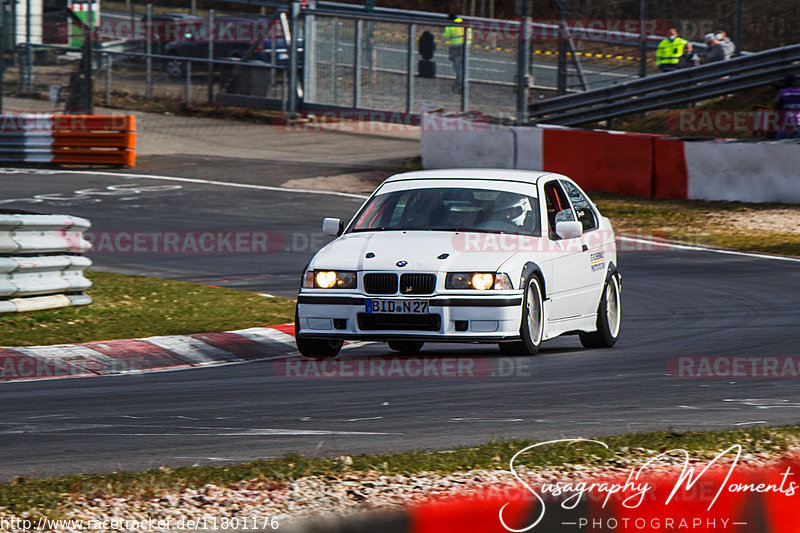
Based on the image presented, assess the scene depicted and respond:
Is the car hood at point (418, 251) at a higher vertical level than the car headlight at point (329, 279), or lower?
higher

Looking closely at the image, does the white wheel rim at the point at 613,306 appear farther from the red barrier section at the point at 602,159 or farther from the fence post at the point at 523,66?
the fence post at the point at 523,66

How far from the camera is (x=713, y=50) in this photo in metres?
27.7

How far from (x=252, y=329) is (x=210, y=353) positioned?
91cm

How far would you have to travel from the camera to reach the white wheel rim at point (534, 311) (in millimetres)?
9719

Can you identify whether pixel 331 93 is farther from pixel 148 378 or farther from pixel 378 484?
pixel 378 484

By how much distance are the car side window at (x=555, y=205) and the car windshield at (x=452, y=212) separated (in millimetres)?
179

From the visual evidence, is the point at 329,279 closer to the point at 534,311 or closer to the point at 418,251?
the point at 418,251

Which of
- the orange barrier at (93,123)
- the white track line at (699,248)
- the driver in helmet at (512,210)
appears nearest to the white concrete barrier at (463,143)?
the white track line at (699,248)

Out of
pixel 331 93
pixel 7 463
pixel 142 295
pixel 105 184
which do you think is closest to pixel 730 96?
pixel 331 93

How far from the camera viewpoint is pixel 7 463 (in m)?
6.08

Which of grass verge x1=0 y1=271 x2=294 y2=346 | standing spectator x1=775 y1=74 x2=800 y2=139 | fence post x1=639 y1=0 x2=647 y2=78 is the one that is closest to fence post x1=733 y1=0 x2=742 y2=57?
fence post x1=639 y1=0 x2=647 y2=78

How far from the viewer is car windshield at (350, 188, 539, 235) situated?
10.3m

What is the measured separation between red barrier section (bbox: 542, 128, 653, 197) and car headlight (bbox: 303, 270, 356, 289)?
44.5 ft

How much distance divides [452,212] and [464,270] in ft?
3.50
